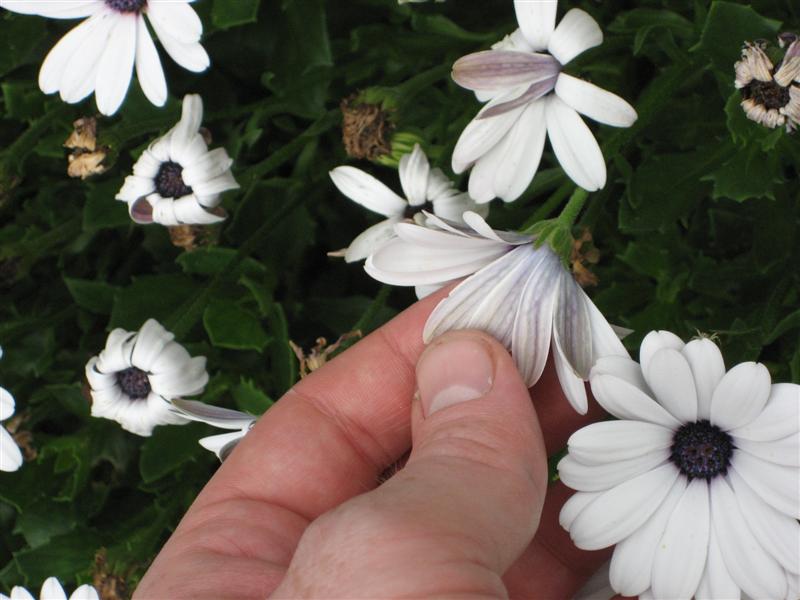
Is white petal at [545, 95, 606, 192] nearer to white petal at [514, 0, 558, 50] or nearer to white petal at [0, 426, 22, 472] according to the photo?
white petal at [514, 0, 558, 50]

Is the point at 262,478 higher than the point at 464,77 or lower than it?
lower

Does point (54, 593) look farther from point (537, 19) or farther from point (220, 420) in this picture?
point (537, 19)

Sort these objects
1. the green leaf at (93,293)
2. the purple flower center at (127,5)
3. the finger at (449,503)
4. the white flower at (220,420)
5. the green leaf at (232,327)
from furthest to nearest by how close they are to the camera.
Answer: the green leaf at (93,293), the green leaf at (232,327), the purple flower center at (127,5), the white flower at (220,420), the finger at (449,503)

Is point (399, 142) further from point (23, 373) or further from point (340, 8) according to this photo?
point (23, 373)

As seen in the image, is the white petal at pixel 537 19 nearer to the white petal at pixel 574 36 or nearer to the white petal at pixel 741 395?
the white petal at pixel 574 36

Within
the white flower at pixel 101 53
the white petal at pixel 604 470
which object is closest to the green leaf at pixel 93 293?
the white flower at pixel 101 53

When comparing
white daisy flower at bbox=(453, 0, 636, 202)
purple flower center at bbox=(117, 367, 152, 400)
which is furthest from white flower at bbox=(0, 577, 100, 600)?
white daisy flower at bbox=(453, 0, 636, 202)

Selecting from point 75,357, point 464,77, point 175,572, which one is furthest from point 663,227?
point 75,357
